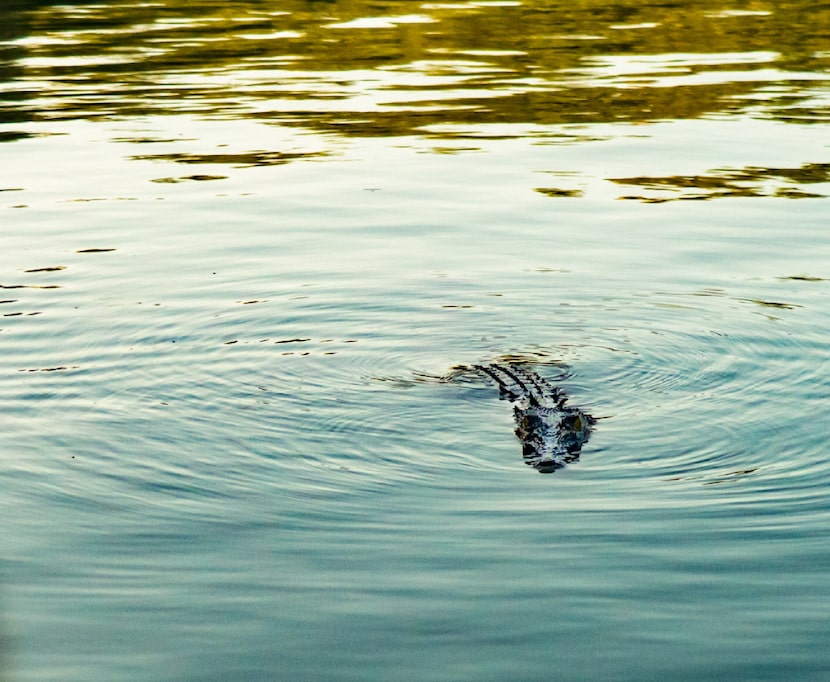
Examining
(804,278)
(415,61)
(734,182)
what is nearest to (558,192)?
(734,182)

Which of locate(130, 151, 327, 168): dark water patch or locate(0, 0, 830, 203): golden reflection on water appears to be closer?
locate(130, 151, 327, 168): dark water patch

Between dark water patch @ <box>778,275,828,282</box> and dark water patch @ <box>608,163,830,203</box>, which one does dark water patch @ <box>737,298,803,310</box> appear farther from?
dark water patch @ <box>608,163,830,203</box>

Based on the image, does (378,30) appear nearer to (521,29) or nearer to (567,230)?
(521,29)

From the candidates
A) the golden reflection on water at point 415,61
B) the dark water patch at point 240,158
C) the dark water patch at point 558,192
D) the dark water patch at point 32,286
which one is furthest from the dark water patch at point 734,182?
the dark water patch at point 32,286

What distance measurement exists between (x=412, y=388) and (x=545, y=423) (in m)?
1.31

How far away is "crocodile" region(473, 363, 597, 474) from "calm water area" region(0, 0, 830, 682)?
9 centimetres

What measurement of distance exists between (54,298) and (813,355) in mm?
6473

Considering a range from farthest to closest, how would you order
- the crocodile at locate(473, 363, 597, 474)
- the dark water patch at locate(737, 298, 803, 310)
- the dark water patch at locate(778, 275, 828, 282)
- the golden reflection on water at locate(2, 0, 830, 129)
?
the golden reflection on water at locate(2, 0, 830, 129), the dark water patch at locate(778, 275, 828, 282), the dark water patch at locate(737, 298, 803, 310), the crocodile at locate(473, 363, 597, 474)

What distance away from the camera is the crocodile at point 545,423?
805 centimetres

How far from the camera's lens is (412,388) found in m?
9.32

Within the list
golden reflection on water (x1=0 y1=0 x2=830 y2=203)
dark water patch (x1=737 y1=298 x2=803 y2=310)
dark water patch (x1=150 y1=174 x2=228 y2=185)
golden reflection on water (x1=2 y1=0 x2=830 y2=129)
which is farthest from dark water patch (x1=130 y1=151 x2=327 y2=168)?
dark water patch (x1=737 y1=298 x2=803 y2=310)

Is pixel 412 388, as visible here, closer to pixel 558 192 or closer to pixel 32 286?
pixel 32 286

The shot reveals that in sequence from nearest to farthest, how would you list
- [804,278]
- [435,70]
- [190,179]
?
[804,278] → [190,179] → [435,70]

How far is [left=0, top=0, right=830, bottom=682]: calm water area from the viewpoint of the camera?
6.30m
